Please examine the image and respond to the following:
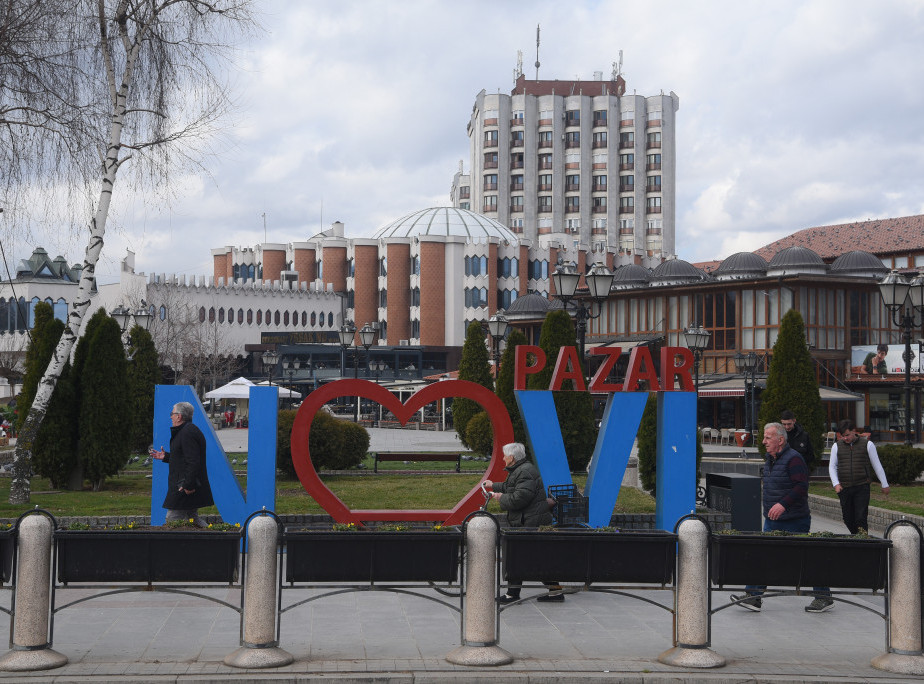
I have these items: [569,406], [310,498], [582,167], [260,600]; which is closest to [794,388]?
[569,406]

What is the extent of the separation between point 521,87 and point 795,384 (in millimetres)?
80988

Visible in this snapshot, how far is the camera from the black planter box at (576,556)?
7602mm

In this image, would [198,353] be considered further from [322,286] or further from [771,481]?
[771,481]

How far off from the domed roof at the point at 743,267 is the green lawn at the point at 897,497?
25.4 m

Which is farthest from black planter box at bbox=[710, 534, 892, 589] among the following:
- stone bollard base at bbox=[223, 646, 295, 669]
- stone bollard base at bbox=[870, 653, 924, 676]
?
stone bollard base at bbox=[223, 646, 295, 669]

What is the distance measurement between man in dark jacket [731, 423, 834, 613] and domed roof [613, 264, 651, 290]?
4258 cm

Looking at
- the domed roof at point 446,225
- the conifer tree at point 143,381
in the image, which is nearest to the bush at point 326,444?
the conifer tree at point 143,381

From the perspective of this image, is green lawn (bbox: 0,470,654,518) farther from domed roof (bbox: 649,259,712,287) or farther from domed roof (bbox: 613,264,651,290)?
domed roof (bbox: 613,264,651,290)

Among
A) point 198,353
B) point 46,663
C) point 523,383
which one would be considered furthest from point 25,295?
point 46,663

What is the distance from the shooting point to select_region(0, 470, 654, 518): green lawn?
14859 millimetres

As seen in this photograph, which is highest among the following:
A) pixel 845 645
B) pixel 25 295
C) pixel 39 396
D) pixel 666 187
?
pixel 666 187

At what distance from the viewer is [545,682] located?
6957mm

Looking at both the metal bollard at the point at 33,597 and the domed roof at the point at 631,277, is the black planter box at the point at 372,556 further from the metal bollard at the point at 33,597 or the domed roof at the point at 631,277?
the domed roof at the point at 631,277

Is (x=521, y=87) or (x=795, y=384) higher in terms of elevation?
(x=521, y=87)
